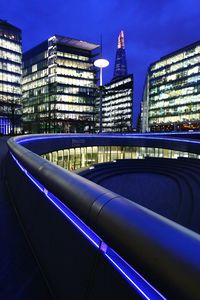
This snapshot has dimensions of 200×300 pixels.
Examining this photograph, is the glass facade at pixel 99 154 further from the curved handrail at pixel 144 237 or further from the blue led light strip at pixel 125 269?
the curved handrail at pixel 144 237

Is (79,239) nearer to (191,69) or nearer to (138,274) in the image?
(138,274)

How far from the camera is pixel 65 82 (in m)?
132

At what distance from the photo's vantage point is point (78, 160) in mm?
51844

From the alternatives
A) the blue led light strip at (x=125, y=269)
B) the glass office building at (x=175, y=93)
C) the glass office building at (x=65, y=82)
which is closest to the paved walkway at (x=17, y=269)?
the blue led light strip at (x=125, y=269)

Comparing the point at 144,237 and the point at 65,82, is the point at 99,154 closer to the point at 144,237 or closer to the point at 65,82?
the point at 144,237

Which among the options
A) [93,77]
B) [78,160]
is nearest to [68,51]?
[93,77]

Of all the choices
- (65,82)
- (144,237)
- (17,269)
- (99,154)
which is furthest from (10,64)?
(144,237)

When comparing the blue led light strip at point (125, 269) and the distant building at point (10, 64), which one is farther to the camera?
the distant building at point (10, 64)

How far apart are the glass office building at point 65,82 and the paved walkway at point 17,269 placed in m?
A: 120

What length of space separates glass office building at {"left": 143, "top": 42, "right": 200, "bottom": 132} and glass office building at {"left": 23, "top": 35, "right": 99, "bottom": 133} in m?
36.1

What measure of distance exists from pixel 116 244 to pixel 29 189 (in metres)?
3.87

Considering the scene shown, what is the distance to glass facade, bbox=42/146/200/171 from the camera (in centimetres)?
4872

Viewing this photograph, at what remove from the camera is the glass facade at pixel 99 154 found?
4872 cm

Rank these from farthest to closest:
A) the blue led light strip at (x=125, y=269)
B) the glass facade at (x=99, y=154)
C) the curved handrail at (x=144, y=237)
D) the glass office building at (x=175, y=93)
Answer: the glass office building at (x=175, y=93) < the glass facade at (x=99, y=154) < the blue led light strip at (x=125, y=269) < the curved handrail at (x=144, y=237)
